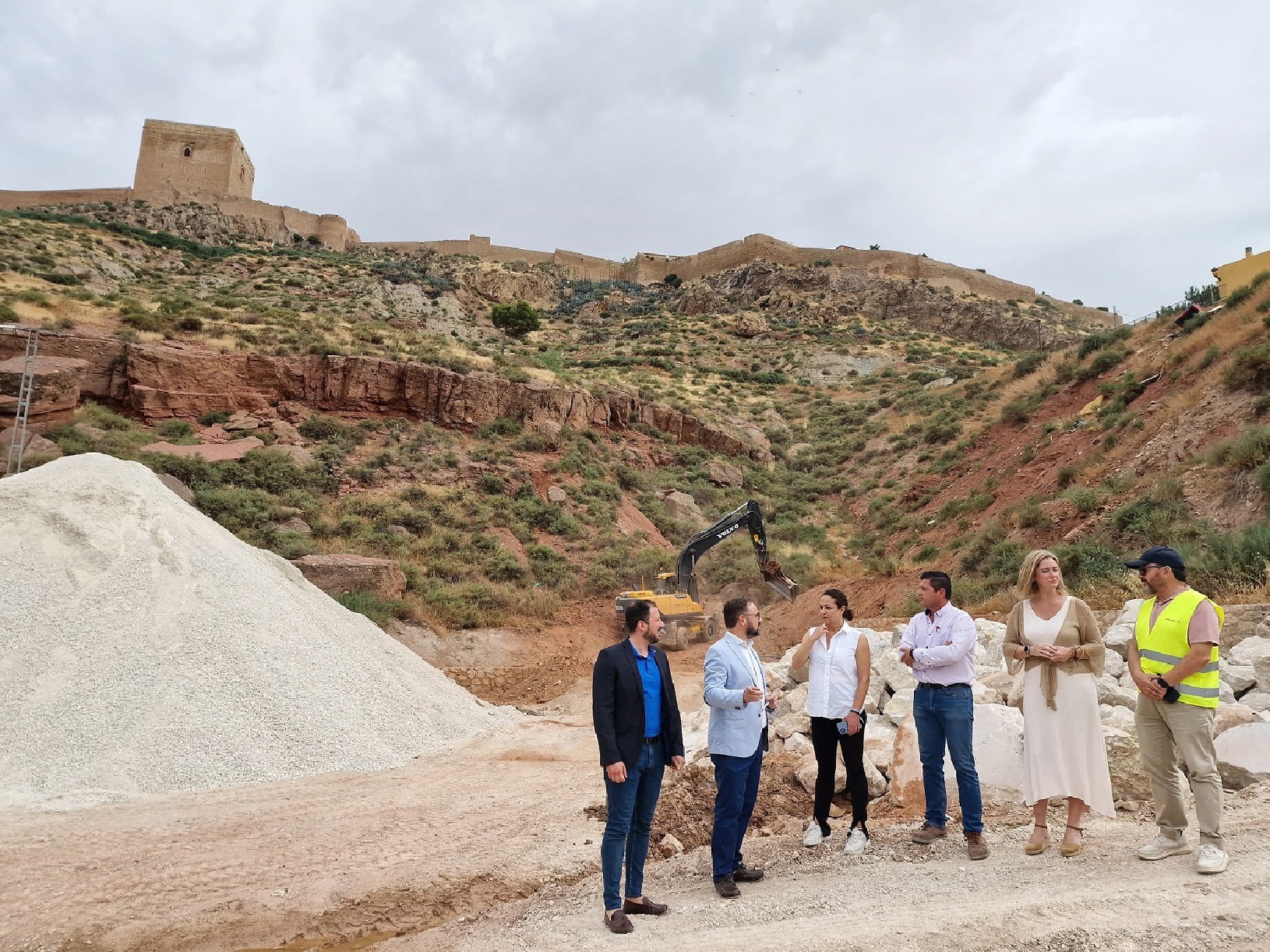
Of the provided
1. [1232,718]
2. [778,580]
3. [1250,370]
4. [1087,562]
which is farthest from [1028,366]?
[1232,718]

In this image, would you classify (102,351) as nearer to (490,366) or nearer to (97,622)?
(490,366)

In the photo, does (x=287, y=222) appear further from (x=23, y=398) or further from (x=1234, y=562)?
(x=1234, y=562)

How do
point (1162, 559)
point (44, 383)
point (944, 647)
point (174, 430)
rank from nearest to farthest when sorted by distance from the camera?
1. point (1162, 559)
2. point (944, 647)
3. point (44, 383)
4. point (174, 430)

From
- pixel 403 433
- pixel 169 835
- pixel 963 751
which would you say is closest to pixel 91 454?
pixel 169 835

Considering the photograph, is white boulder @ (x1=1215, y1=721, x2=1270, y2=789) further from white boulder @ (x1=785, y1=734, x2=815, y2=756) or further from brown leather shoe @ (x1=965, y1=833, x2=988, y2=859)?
white boulder @ (x1=785, y1=734, x2=815, y2=756)

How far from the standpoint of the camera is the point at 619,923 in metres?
3.54

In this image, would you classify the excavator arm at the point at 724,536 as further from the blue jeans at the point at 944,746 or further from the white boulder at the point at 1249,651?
the blue jeans at the point at 944,746

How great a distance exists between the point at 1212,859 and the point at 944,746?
4.34ft

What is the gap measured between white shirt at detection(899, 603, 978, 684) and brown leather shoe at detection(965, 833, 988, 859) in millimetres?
830

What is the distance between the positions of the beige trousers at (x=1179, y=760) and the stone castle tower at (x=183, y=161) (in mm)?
62466

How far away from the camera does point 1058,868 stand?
3.79m

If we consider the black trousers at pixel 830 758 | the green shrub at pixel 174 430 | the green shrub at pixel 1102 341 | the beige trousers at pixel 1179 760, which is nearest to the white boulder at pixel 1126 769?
the beige trousers at pixel 1179 760

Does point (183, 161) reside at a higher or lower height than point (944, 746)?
higher

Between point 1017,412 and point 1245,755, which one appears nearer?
point 1245,755
